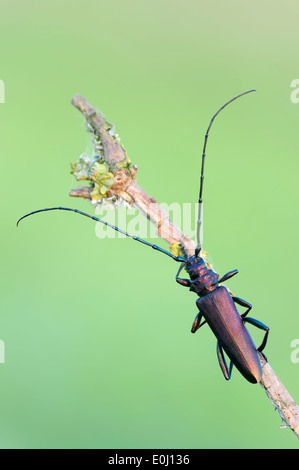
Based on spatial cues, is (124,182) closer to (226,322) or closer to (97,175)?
(97,175)

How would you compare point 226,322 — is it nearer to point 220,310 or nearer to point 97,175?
point 220,310

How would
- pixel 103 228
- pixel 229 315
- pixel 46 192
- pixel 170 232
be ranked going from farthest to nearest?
1. pixel 46 192
2. pixel 103 228
3. pixel 229 315
4. pixel 170 232

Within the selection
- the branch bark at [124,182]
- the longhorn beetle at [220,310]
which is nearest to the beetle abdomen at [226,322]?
the longhorn beetle at [220,310]

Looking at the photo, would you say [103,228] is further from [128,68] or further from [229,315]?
[128,68]

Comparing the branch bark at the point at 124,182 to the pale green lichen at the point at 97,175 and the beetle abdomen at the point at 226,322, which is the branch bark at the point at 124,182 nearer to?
the pale green lichen at the point at 97,175

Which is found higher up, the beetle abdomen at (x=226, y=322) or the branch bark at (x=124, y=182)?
the branch bark at (x=124, y=182)

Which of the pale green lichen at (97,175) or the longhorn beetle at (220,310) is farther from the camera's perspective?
the longhorn beetle at (220,310)

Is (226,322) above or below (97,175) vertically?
below

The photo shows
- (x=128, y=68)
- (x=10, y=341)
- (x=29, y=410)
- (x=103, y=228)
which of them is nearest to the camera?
(x=103, y=228)

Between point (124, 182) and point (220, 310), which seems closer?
point (124, 182)

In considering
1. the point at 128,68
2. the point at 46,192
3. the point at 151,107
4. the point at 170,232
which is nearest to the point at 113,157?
the point at 170,232

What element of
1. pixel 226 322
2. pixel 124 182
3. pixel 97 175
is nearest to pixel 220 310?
pixel 226 322
